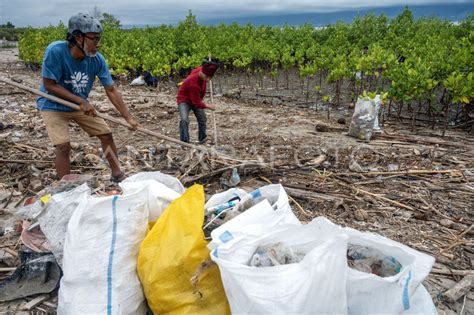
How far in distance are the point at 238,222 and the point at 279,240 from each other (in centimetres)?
25

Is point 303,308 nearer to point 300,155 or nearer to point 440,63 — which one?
point 300,155

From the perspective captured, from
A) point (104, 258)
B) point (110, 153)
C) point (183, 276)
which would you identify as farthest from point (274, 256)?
point (110, 153)

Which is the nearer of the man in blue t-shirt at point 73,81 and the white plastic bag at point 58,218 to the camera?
the white plastic bag at point 58,218

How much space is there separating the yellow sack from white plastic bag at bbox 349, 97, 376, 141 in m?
5.01

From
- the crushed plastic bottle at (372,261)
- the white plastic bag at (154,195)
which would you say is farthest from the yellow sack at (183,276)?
the crushed plastic bottle at (372,261)

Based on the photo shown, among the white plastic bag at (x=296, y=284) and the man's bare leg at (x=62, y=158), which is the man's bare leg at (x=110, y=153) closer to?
the man's bare leg at (x=62, y=158)

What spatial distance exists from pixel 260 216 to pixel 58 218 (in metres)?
1.44

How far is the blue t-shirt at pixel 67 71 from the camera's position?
11.6 feet

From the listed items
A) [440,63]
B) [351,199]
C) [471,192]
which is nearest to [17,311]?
[351,199]

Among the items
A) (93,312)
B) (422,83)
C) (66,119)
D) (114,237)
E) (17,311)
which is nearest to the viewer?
(93,312)

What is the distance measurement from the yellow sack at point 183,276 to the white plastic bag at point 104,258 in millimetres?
141

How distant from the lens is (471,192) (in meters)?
4.21

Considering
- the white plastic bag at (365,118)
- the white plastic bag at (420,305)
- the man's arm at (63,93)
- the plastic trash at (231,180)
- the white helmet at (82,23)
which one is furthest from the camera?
the white plastic bag at (365,118)

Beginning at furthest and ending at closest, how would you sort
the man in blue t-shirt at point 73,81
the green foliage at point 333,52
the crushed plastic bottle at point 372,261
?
the green foliage at point 333,52, the man in blue t-shirt at point 73,81, the crushed plastic bottle at point 372,261
